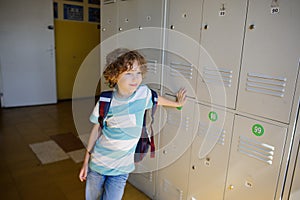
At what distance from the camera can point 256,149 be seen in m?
1.19

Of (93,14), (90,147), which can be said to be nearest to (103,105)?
(90,147)

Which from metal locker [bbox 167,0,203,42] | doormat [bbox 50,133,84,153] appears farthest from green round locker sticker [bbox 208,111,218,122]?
doormat [bbox 50,133,84,153]

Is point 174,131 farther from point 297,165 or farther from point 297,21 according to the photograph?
point 297,21

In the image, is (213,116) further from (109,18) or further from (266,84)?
(109,18)

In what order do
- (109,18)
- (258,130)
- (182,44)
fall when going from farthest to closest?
(109,18)
(182,44)
(258,130)

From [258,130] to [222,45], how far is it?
1.57 ft

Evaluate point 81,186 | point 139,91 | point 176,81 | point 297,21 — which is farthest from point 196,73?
point 81,186

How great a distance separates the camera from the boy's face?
1.26 m

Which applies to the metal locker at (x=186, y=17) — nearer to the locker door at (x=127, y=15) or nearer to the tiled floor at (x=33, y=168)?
the locker door at (x=127, y=15)

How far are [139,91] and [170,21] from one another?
568 millimetres

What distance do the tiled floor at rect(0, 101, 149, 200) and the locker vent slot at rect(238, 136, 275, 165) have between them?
105 centimetres

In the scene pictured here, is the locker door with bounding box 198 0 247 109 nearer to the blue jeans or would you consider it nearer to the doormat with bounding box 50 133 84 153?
the blue jeans

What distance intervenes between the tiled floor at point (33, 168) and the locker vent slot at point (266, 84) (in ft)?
4.25

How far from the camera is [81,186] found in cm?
210
